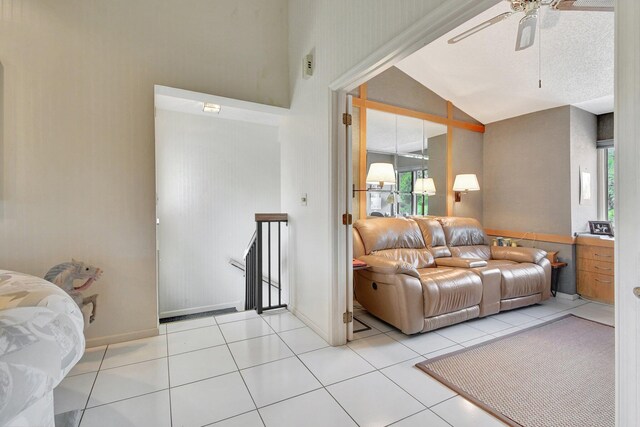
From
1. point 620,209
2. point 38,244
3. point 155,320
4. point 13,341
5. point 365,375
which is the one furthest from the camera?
point 155,320

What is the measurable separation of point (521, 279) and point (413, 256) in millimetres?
1140

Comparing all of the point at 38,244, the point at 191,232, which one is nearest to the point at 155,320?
the point at 38,244

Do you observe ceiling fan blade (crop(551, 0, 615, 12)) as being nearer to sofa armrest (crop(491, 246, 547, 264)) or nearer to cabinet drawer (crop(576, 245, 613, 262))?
sofa armrest (crop(491, 246, 547, 264))

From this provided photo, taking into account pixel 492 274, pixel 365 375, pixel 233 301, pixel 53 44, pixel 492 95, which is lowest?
pixel 233 301

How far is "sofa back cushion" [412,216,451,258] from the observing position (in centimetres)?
356

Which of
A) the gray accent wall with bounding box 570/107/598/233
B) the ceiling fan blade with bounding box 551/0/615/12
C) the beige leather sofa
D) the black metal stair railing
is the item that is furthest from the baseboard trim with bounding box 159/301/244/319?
the ceiling fan blade with bounding box 551/0/615/12

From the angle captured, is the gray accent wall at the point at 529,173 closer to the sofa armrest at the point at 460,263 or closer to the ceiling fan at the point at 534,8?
the sofa armrest at the point at 460,263

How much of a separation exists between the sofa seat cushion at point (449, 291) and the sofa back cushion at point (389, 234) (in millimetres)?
572

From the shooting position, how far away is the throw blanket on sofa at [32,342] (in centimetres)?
76

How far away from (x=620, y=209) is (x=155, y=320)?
9.89 feet

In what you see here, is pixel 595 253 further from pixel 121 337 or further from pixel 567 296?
pixel 121 337

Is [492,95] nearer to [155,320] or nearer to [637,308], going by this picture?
[637,308]

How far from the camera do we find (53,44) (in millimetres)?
2186

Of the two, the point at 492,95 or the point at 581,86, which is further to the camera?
the point at 492,95
